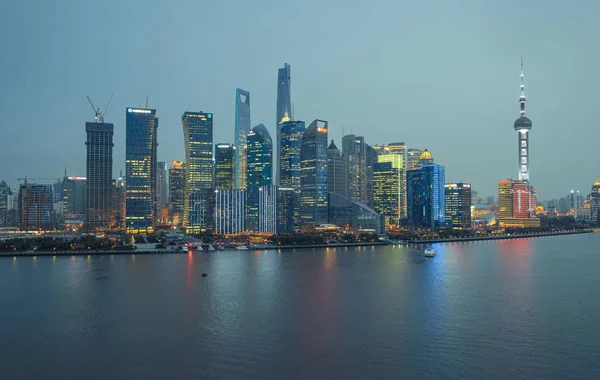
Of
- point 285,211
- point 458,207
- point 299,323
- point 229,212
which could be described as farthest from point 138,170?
point 299,323

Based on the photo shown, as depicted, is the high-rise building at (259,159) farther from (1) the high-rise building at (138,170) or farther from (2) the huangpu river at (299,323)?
(2) the huangpu river at (299,323)

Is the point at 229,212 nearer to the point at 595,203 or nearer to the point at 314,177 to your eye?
the point at 314,177

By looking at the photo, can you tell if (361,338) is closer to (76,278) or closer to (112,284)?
(112,284)

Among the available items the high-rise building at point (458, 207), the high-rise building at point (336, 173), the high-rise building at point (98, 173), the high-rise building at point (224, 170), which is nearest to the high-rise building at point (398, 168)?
the high-rise building at point (336, 173)

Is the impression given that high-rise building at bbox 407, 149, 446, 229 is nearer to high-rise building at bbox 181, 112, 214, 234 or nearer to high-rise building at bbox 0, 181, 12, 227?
high-rise building at bbox 181, 112, 214, 234

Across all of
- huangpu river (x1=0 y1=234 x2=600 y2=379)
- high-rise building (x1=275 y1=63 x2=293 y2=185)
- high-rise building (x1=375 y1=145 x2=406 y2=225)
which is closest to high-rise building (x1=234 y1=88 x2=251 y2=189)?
high-rise building (x1=275 y1=63 x2=293 y2=185)

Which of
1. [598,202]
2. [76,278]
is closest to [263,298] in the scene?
[76,278]
